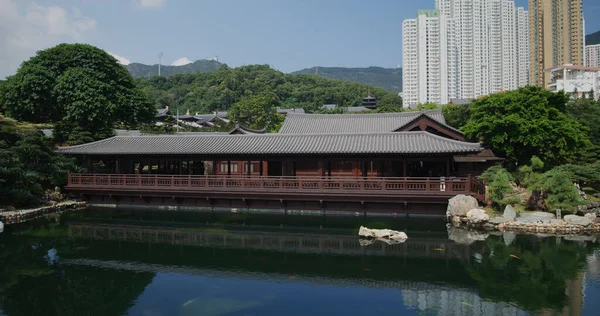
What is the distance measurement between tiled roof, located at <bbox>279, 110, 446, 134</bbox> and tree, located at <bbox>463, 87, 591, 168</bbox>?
595 centimetres

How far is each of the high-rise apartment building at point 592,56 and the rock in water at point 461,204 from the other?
13907 cm

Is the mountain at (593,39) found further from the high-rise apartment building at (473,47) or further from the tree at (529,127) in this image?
the tree at (529,127)

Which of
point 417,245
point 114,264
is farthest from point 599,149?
point 114,264

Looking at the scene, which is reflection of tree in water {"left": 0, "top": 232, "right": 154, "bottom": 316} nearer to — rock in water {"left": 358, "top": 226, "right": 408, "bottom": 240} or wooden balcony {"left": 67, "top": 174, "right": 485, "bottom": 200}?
wooden balcony {"left": 67, "top": 174, "right": 485, "bottom": 200}

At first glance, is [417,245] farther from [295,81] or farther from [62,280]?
[295,81]

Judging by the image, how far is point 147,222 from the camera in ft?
82.7

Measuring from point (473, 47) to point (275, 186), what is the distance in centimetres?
9951

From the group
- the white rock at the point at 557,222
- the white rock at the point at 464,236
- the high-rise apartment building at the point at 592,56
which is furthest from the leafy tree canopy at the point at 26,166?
the high-rise apartment building at the point at 592,56

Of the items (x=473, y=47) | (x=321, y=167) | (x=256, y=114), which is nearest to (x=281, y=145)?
(x=321, y=167)

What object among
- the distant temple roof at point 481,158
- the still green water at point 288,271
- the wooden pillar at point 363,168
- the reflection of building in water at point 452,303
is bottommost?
A: the reflection of building in water at point 452,303

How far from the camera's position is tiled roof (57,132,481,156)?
24.2 m

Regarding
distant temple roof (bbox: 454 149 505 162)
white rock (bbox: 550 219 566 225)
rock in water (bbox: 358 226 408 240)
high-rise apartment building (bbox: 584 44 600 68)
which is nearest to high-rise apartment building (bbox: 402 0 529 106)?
high-rise apartment building (bbox: 584 44 600 68)

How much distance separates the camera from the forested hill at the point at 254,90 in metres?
106

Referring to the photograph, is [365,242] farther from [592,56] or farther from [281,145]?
[592,56]
